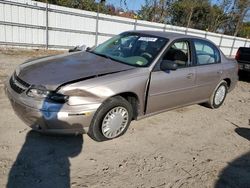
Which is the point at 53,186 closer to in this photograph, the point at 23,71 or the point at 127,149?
the point at 127,149

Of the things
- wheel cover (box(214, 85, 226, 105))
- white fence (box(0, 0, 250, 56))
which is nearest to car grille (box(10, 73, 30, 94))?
wheel cover (box(214, 85, 226, 105))

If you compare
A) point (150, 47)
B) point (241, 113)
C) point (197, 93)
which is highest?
point (150, 47)

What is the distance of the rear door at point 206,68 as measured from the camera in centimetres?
542

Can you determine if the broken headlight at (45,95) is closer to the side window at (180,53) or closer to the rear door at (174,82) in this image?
the rear door at (174,82)

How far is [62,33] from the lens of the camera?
1294 centimetres

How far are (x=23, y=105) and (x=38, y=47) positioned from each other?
937 cm

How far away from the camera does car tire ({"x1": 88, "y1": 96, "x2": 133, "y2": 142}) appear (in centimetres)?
387

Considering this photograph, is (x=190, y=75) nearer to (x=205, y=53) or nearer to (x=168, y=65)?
(x=168, y=65)

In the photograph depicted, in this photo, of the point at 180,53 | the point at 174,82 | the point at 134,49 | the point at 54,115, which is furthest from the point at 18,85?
the point at 180,53

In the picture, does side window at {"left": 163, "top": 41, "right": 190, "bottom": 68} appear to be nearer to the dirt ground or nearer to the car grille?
the dirt ground

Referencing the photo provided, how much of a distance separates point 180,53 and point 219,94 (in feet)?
5.89

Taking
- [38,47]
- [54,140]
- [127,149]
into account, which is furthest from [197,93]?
[38,47]

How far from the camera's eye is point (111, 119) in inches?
160

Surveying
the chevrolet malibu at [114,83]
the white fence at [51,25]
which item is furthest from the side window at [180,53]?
the white fence at [51,25]
